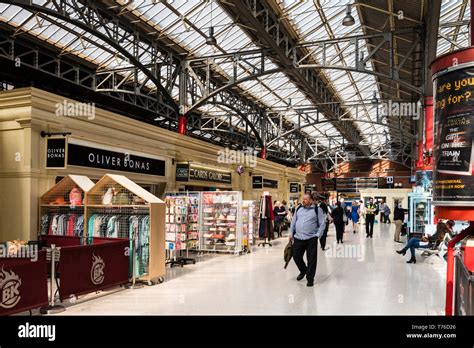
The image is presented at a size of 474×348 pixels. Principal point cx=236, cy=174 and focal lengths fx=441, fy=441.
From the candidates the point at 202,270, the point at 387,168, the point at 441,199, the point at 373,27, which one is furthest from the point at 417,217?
the point at 387,168

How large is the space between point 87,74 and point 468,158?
52.3 ft

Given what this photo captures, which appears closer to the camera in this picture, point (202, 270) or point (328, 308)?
point (328, 308)

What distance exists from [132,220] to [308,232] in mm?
3087

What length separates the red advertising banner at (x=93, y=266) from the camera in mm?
6035

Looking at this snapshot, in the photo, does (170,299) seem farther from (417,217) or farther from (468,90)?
(417,217)

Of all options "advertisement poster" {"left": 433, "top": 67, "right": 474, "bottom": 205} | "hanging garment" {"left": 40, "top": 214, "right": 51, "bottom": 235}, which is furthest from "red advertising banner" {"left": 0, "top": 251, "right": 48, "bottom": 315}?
"advertisement poster" {"left": 433, "top": 67, "right": 474, "bottom": 205}

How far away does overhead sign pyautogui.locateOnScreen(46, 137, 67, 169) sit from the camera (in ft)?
26.8

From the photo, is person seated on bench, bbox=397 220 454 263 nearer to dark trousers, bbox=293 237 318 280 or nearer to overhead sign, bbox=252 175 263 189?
dark trousers, bbox=293 237 318 280

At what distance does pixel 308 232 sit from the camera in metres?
7.64

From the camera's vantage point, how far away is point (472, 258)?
137 inches
